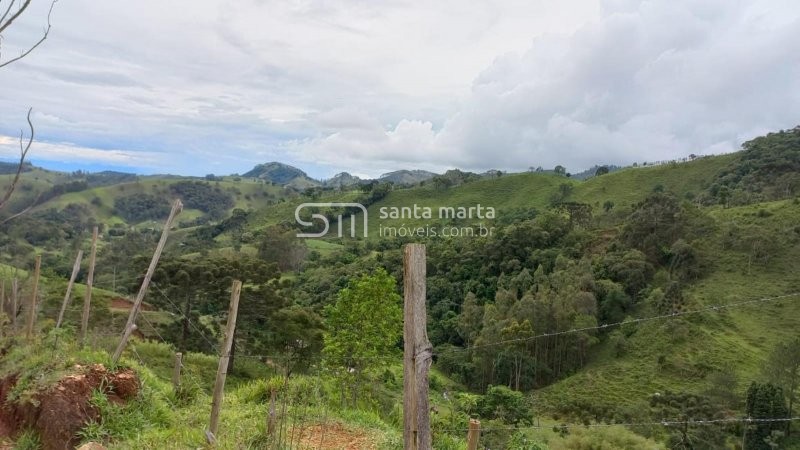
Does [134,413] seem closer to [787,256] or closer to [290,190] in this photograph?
[787,256]

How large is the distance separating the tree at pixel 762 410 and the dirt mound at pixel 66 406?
22587 millimetres

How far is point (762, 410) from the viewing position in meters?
19.9

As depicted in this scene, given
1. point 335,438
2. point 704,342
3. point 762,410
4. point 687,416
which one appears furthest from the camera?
point 704,342

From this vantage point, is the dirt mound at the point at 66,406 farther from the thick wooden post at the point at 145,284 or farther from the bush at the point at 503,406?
the bush at the point at 503,406

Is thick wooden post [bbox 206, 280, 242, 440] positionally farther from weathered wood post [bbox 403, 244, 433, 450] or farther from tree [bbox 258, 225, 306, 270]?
tree [bbox 258, 225, 306, 270]

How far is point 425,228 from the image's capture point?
64.1 metres

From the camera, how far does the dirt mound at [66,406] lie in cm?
492

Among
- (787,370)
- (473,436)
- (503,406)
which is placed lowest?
(503,406)

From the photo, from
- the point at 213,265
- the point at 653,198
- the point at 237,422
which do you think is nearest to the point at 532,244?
the point at 653,198

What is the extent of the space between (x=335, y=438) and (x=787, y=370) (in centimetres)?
2519

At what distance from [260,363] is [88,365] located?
18129 millimetres

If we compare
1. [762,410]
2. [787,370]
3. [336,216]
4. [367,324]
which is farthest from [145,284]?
[336,216]

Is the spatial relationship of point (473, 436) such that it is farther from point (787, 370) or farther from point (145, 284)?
point (787, 370)

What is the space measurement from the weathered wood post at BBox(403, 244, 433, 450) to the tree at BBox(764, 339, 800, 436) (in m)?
25.2
